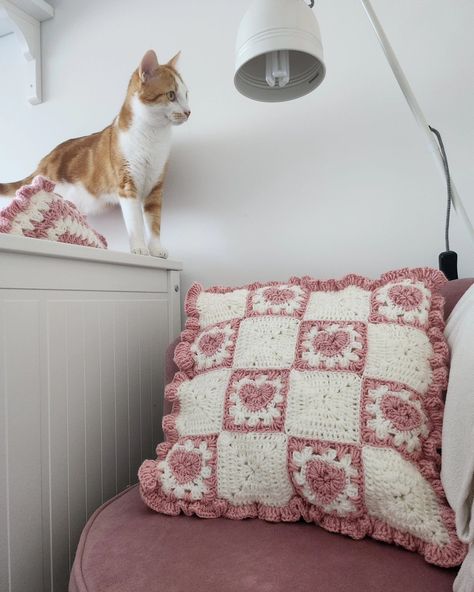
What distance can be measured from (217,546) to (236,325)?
14.0 inches

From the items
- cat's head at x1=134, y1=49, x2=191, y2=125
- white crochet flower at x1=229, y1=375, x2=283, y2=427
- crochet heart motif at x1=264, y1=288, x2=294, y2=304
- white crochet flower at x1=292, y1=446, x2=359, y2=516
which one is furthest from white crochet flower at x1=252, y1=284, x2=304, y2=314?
cat's head at x1=134, y1=49, x2=191, y2=125

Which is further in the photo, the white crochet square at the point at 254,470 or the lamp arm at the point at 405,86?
the lamp arm at the point at 405,86

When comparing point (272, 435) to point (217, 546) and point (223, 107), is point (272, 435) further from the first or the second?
point (223, 107)

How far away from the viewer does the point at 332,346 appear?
73cm

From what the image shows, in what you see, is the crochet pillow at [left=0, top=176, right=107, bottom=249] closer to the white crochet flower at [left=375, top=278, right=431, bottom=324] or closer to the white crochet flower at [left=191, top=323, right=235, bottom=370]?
the white crochet flower at [left=191, top=323, right=235, bottom=370]

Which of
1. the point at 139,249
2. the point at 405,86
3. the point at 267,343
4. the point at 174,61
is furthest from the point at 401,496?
the point at 174,61

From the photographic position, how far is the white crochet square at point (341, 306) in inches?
29.7

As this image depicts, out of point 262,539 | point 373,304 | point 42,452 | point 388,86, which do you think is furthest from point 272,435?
point 388,86

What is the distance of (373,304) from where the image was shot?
0.76m

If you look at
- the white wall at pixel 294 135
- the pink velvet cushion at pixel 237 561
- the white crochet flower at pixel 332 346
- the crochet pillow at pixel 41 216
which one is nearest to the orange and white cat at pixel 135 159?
the white wall at pixel 294 135

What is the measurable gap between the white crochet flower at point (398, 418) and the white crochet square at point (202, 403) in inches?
9.6

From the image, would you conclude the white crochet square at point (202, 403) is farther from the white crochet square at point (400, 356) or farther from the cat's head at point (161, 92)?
the cat's head at point (161, 92)

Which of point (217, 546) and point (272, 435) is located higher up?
point (272, 435)

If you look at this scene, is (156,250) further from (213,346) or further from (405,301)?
(405,301)
